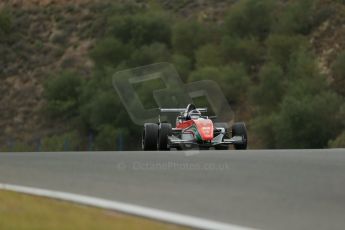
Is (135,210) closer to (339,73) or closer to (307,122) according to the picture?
(307,122)

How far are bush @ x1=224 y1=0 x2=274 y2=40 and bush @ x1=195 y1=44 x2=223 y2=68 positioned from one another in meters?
2.52

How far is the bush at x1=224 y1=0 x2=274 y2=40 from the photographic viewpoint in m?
59.7

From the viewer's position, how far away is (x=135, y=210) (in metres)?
6.74

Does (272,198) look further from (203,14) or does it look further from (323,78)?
(203,14)

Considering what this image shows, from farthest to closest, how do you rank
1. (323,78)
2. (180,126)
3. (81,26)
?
(81,26)
(323,78)
(180,126)

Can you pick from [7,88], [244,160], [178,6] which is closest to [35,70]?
[7,88]

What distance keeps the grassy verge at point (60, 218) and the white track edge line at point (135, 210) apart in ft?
0.35

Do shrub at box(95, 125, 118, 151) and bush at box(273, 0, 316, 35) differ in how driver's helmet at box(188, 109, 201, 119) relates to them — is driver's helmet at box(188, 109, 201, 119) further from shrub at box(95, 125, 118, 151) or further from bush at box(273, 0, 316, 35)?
bush at box(273, 0, 316, 35)

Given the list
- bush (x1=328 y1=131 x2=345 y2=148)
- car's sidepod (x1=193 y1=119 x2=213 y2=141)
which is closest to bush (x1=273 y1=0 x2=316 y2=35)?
bush (x1=328 y1=131 x2=345 y2=148)

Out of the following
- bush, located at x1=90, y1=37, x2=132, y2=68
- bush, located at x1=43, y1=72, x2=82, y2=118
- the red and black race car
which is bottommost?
bush, located at x1=43, y1=72, x2=82, y2=118

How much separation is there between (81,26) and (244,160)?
62.9 meters

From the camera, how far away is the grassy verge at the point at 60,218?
19.4 ft

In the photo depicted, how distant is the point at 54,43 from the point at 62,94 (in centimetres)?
1069

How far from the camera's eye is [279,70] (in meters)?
50.6
